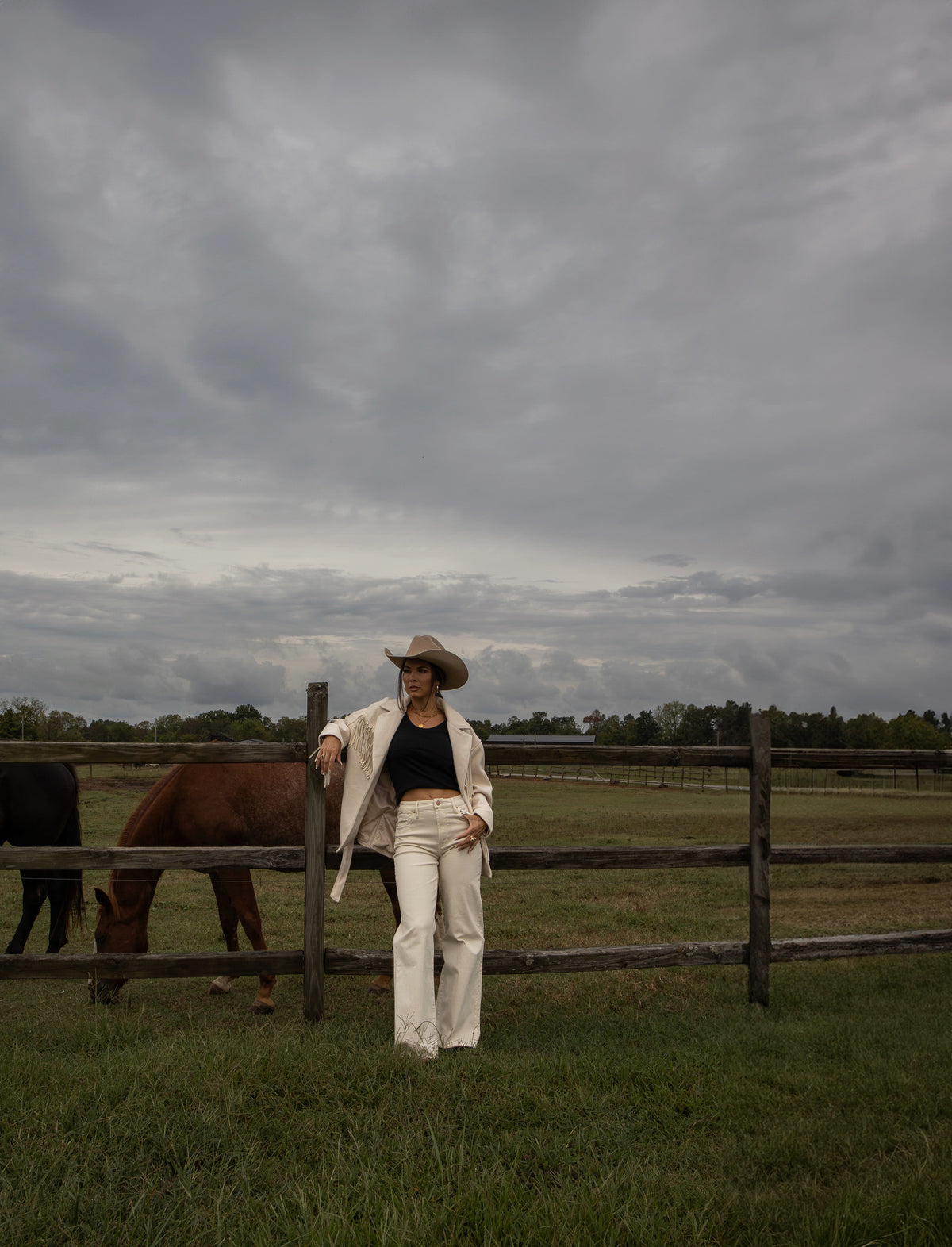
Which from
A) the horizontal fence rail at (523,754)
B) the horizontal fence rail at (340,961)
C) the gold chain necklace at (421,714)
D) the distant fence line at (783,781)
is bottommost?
the distant fence line at (783,781)

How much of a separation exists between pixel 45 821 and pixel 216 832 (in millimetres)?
2306

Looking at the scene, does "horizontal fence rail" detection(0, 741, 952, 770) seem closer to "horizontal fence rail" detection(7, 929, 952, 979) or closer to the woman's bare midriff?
the woman's bare midriff

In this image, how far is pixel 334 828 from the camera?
25.6 ft

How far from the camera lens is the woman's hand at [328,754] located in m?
4.86

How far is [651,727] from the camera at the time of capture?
14312 cm

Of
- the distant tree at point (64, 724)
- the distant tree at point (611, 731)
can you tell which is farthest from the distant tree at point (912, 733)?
the distant tree at point (64, 724)

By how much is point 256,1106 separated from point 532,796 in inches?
1305

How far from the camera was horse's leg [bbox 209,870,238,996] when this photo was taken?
6832 mm

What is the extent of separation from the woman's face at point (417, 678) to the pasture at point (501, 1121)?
6.02 ft

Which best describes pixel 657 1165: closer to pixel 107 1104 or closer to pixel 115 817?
pixel 107 1104

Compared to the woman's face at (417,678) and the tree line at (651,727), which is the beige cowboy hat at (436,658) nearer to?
the woman's face at (417,678)

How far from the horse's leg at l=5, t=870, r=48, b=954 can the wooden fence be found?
2462 millimetres

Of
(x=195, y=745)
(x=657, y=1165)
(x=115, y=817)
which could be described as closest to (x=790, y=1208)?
(x=657, y=1165)

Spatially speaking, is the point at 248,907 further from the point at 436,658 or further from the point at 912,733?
the point at 912,733
